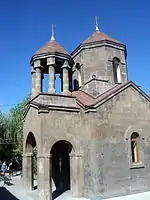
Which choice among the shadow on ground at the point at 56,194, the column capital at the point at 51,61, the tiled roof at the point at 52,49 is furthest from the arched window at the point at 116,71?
the shadow on ground at the point at 56,194

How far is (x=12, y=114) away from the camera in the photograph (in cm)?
2936

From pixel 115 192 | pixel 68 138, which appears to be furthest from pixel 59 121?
pixel 115 192

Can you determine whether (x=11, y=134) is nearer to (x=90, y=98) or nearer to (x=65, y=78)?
(x=65, y=78)

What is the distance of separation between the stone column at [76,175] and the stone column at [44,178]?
1.52 meters

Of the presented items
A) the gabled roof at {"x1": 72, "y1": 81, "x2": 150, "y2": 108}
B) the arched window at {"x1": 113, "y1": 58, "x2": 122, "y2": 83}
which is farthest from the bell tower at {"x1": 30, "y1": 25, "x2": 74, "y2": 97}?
the arched window at {"x1": 113, "y1": 58, "x2": 122, "y2": 83}

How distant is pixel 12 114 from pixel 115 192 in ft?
69.3

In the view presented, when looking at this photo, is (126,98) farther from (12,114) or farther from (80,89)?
(12,114)

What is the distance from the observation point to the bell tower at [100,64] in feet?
50.7

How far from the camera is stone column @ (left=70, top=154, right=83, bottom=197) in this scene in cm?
1162

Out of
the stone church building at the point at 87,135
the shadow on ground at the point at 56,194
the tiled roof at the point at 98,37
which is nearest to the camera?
the stone church building at the point at 87,135

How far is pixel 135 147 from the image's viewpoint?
13.2 m

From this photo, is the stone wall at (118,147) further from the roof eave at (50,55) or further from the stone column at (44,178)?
the roof eave at (50,55)

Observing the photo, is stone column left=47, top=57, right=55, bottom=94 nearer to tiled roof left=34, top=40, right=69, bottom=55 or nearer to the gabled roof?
tiled roof left=34, top=40, right=69, bottom=55

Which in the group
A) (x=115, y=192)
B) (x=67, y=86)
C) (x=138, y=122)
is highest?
(x=67, y=86)
